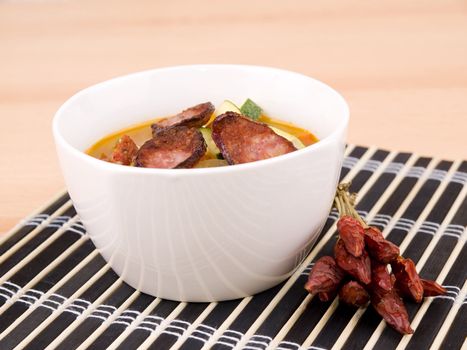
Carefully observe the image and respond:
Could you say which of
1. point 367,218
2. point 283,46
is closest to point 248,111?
point 367,218

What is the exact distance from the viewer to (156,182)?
1212mm

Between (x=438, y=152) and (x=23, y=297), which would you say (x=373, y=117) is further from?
(x=23, y=297)

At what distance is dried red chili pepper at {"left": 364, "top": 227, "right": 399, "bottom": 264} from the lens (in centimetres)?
131

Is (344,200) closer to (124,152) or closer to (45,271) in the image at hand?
(124,152)

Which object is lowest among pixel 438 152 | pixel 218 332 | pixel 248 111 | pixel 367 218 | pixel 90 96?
pixel 438 152

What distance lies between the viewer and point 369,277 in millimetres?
1309

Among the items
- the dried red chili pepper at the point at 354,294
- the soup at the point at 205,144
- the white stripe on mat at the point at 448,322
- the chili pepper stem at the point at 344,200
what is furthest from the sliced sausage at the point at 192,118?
the white stripe on mat at the point at 448,322

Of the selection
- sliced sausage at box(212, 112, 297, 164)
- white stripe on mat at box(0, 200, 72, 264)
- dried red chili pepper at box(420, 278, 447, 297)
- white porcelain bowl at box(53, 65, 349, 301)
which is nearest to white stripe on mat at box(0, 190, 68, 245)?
white stripe on mat at box(0, 200, 72, 264)

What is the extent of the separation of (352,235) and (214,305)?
0.82ft

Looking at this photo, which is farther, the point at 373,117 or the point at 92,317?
the point at 373,117

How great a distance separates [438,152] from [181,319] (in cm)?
88

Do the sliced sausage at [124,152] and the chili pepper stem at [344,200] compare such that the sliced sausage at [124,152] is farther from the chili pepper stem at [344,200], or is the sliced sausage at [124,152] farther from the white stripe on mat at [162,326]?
the chili pepper stem at [344,200]

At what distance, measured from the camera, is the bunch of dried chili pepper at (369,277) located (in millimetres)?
1303

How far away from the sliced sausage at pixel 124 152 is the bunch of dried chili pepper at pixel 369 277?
0.34m
